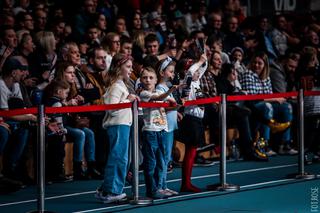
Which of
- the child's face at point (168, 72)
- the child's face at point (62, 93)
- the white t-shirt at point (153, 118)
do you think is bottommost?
the white t-shirt at point (153, 118)

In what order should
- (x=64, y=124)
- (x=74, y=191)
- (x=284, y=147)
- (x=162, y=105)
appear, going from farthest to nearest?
1. (x=284, y=147)
2. (x=64, y=124)
3. (x=74, y=191)
4. (x=162, y=105)

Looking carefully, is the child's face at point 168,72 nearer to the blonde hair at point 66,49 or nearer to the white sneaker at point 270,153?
the blonde hair at point 66,49

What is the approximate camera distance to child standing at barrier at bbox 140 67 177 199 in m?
12.0

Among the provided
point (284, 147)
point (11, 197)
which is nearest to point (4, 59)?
point (11, 197)

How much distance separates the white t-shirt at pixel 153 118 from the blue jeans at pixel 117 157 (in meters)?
0.32

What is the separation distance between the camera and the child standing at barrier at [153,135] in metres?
12.0

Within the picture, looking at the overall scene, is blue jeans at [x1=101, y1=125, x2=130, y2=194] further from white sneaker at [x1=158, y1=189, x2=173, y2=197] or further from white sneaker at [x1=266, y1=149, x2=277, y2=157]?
white sneaker at [x1=266, y1=149, x2=277, y2=157]

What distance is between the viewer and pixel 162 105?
11992 millimetres

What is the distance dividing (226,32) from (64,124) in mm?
6886

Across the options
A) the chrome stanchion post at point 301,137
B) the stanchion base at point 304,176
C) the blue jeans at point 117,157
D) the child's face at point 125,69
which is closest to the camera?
the blue jeans at point 117,157

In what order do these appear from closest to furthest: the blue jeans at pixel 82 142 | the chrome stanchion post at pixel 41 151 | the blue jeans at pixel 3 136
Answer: the chrome stanchion post at pixel 41 151 < the blue jeans at pixel 3 136 < the blue jeans at pixel 82 142

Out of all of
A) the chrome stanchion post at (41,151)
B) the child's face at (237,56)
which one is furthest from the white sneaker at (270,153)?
the chrome stanchion post at (41,151)

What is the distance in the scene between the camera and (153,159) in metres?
12.0

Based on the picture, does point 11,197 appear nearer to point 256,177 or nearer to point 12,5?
point 256,177
